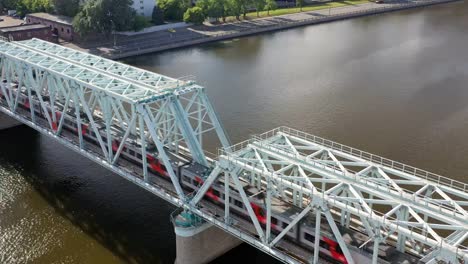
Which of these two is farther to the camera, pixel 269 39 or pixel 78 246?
pixel 269 39

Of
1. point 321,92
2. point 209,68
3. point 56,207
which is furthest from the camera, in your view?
point 209,68

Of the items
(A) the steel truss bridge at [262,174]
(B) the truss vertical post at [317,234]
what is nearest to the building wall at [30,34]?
(A) the steel truss bridge at [262,174]

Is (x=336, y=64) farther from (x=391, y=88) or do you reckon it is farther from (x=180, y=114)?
(x=180, y=114)

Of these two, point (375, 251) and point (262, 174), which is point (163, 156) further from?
point (375, 251)

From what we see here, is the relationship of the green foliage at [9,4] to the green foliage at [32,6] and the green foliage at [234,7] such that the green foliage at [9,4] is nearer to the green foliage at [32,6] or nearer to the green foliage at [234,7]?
the green foliage at [32,6]

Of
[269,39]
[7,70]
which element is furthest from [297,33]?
[7,70]

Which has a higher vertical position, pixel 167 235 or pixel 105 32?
pixel 105 32
